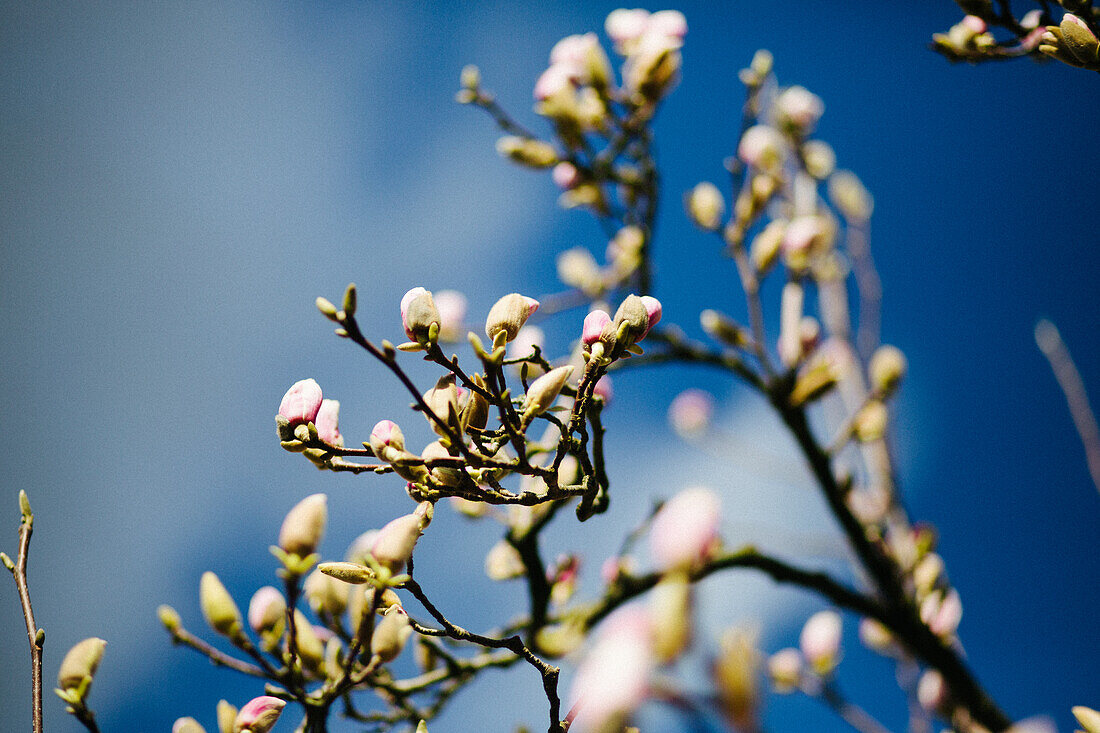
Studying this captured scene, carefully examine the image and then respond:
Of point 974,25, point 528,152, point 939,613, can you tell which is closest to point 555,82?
point 528,152

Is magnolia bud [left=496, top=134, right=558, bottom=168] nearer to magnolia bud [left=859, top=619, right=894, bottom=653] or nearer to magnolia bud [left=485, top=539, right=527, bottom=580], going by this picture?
magnolia bud [left=485, top=539, right=527, bottom=580]

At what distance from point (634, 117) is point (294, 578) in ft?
3.36

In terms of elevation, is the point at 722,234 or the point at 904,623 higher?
the point at 722,234

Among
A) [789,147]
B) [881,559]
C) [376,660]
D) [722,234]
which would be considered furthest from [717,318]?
[376,660]

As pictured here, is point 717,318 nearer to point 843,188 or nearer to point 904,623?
point 904,623

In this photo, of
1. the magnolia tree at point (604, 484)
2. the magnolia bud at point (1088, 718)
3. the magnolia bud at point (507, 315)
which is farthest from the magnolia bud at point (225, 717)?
the magnolia bud at point (1088, 718)

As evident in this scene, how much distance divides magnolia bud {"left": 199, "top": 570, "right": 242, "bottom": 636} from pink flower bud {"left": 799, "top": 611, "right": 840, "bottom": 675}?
110 cm

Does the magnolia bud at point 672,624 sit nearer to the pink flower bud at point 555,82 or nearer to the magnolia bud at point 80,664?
the magnolia bud at point 80,664

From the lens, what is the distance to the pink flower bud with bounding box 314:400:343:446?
58 cm

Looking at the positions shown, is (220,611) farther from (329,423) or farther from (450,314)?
(450,314)

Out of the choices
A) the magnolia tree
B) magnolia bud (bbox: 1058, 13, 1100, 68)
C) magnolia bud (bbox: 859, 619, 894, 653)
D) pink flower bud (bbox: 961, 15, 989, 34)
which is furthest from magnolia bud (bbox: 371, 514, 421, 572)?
magnolia bud (bbox: 859, 619, 894, 653)

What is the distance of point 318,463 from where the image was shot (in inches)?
22.1

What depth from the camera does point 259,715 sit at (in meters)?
0.56

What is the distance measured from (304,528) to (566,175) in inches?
38.9
